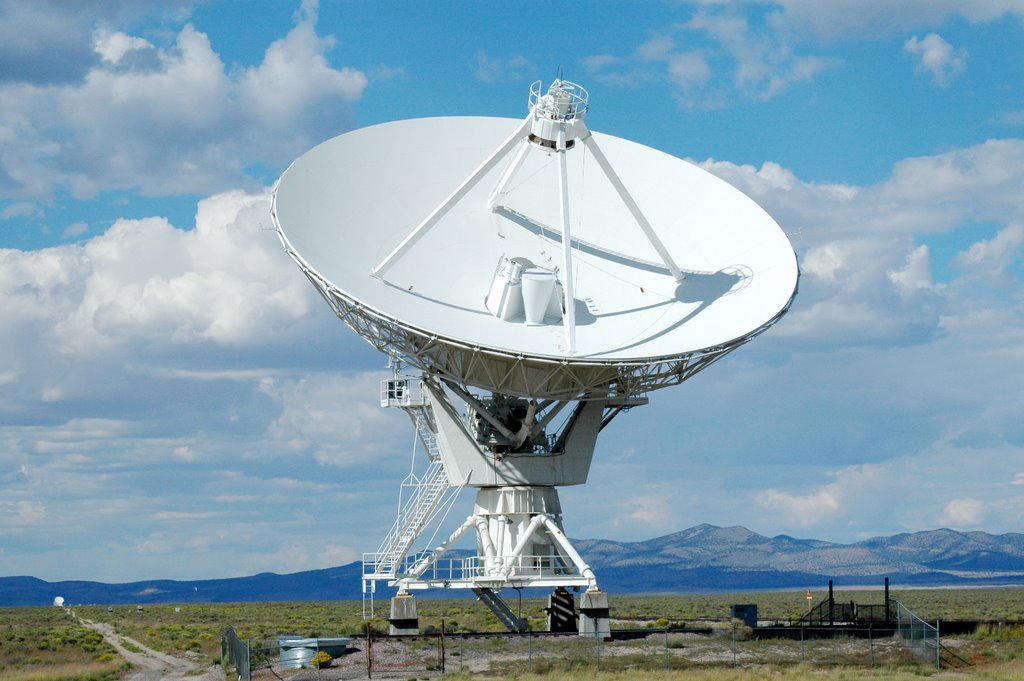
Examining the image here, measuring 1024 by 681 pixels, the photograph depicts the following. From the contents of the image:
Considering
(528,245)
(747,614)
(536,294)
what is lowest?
(747,614)

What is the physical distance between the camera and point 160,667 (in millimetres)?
40031

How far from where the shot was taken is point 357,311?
117 ft

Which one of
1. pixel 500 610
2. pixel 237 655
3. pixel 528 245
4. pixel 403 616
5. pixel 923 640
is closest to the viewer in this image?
pixel 237 655

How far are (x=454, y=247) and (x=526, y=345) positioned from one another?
5.28 meters

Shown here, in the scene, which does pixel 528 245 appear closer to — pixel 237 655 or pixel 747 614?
pixel 747 614

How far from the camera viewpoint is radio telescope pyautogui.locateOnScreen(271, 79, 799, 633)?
36781 mm

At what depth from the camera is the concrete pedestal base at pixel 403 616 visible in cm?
4006

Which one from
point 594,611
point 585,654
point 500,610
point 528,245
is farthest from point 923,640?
point 528,245

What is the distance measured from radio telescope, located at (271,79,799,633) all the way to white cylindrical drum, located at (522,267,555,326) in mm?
55

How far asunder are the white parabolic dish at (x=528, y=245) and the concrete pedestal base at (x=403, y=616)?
7197mm

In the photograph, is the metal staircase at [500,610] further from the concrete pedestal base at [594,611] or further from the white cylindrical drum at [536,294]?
the white cylindrical drum at [536,294]

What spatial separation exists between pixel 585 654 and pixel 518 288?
32.8 feet

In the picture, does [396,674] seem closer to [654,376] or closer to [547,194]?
[654,376]

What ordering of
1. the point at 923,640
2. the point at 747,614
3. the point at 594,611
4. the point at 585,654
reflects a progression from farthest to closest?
the point at 747,614
the point at 594,611
the point at 923,640
the point at 585,654
